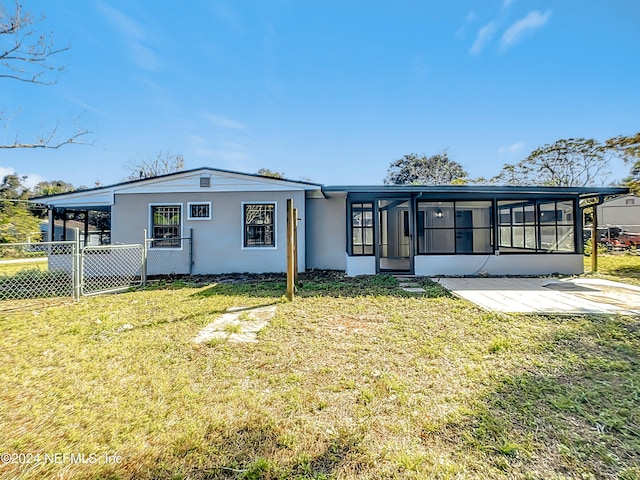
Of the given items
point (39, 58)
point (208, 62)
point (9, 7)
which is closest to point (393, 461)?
point (39, 58)

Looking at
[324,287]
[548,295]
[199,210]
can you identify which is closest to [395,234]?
[324,287]

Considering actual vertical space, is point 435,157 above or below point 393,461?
above

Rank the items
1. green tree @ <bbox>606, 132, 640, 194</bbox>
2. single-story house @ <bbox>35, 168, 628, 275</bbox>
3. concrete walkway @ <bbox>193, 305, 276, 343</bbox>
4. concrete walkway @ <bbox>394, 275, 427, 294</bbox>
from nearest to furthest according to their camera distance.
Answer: concrete walkway @ <bbox>193, 305, 276, 343</bbox> < concrete walkway @ <bbox>394, 275, 427, 294</bbox> < single-story house @ <bbox>35, 168, 628, 275</bbox> < green tree @ <bbox>606, 132, 640, 194</bbox>

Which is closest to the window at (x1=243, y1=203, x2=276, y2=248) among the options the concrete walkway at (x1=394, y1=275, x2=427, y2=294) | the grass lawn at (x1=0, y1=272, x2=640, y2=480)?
A: the concrete walkway at (x1=394, y1=275, x2=427, y2=294)

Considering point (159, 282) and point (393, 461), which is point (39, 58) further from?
point (393, 461)

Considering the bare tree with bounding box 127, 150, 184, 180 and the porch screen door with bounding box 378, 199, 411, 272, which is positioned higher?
the bare tree with bounding box 127, 150, 184, 180

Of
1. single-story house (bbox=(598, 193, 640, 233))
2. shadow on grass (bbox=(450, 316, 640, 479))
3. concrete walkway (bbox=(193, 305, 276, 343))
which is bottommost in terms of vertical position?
shadow on grass (bbox=(450, 316, 640, 479))

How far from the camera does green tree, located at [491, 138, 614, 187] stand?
21.3 m

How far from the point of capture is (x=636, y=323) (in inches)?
162

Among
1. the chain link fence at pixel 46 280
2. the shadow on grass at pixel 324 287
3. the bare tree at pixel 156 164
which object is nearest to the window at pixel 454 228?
the shadow on grass at pixel 324 287

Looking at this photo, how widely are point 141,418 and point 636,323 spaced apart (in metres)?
6.10

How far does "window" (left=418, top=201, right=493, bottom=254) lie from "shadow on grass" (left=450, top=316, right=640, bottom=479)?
19.8ft

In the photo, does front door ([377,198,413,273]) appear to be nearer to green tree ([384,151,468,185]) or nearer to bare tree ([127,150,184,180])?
green tree ([384,151,468,185])

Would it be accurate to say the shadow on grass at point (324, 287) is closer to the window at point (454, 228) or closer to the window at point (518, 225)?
the window at point (454, 228)
